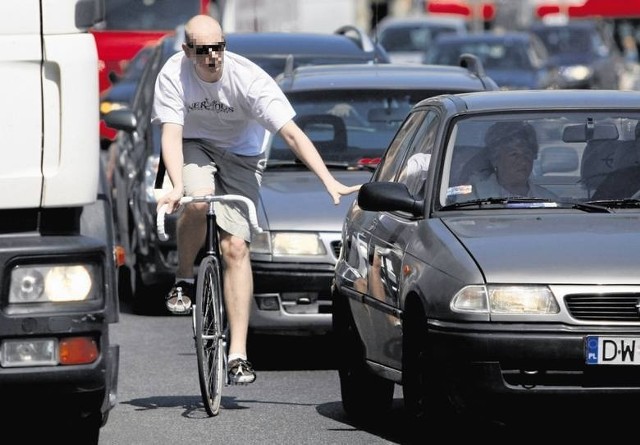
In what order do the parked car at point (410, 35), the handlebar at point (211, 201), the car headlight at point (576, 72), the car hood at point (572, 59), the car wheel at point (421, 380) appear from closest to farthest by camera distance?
the car wheel at point (421, 380) < the handlebar at point (211, 201) < the car headlight at point (576, 72) < the parked car at point (410, 35) < the car hood at point (572, 59)

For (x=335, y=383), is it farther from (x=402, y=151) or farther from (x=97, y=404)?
(x=97, y=404)

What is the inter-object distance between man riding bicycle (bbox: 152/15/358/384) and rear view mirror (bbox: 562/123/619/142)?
108cm

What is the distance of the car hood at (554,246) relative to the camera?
23.6 ft

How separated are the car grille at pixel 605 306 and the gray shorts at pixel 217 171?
7.79 ft

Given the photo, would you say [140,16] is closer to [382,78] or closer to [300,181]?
[382,78]

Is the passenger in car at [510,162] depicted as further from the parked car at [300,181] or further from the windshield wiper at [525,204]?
the parked car at [300,181]

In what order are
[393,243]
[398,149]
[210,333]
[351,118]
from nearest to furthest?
[393,243] → [210,333] → [398,149] → [351,118]

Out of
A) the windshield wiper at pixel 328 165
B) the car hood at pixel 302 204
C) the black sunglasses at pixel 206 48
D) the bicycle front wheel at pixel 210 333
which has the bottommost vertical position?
the bicycle front wheel at pixel 210 333

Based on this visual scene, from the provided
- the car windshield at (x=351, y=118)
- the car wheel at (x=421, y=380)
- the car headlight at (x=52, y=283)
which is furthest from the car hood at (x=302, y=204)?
the car headlight at (x=52, y=283)

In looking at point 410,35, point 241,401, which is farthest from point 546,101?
point 410,35

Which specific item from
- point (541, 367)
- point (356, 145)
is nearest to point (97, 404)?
point (541, 367)

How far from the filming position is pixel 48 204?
652cm

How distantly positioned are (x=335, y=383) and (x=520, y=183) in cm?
218

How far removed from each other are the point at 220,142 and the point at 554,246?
2337 mm
